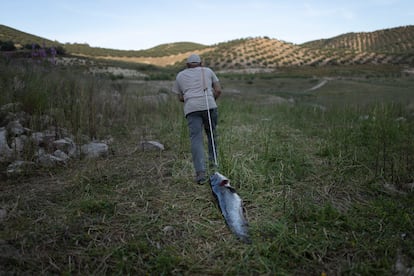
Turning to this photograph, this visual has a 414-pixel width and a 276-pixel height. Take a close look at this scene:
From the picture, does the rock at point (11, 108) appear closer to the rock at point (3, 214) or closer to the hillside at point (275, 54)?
the rock at point (3, 214)

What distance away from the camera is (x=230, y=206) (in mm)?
2980

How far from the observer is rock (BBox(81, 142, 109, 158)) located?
182 inches

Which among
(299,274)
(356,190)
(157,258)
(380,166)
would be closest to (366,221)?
(356,190)

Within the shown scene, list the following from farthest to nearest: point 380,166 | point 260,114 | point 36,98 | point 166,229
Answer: point 260,114 < point 36,98 < point 380,166 < point 166,229

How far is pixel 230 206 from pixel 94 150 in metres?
2.65

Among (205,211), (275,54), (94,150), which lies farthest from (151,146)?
(275,54)

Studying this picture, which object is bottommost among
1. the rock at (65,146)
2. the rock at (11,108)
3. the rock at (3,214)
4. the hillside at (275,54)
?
the rock at (3,214)

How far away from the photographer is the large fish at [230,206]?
2.68m

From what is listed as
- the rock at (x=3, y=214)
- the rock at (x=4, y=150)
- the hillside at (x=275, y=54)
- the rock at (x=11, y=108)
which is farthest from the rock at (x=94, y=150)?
the hillside at (x=275, y=54)

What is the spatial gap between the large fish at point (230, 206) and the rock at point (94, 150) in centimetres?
210

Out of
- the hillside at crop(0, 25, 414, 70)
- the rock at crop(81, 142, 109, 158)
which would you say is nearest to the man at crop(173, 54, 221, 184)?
the rock at crop(81, 142, 109, 158)

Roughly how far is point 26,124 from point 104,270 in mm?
3896

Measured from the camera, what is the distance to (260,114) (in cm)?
979

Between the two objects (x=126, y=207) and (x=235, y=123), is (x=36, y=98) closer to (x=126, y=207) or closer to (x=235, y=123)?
(x=126, y=207)
